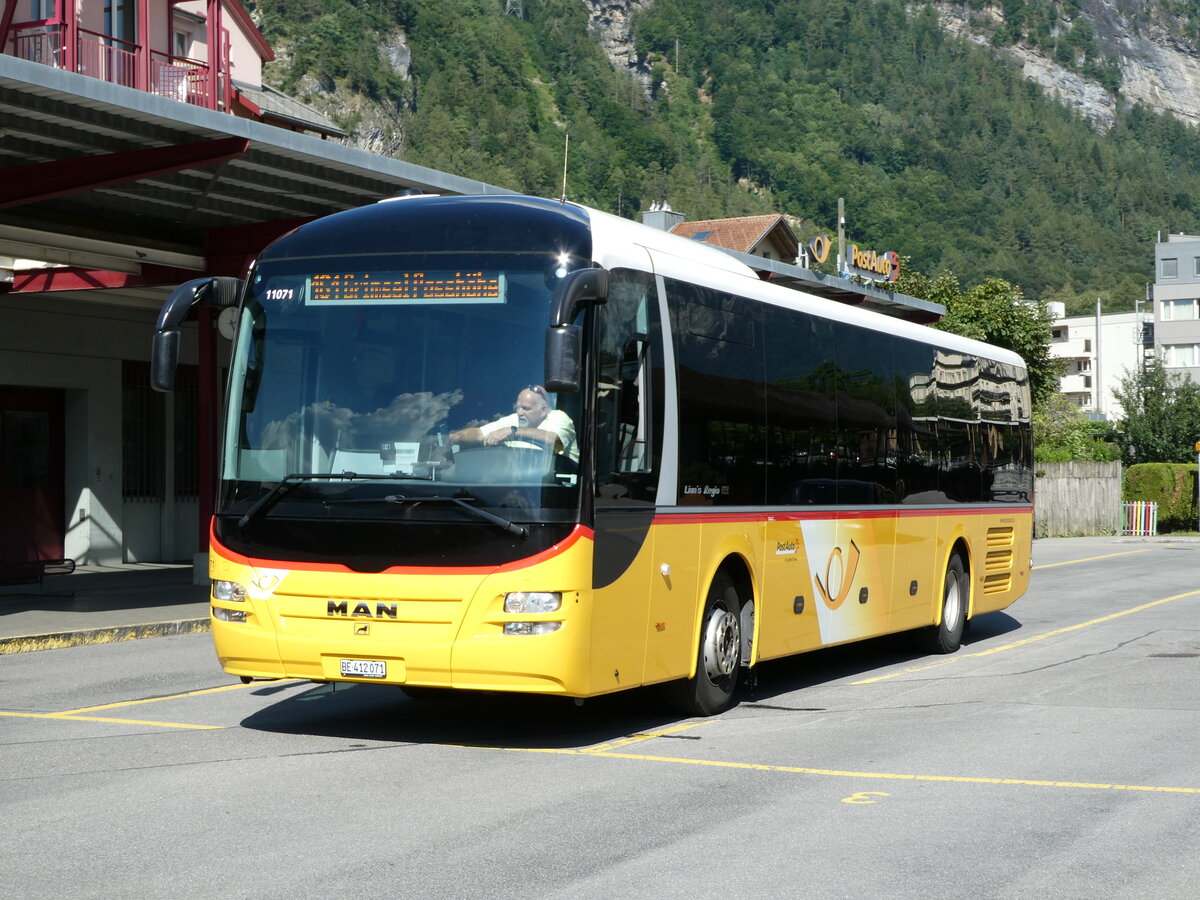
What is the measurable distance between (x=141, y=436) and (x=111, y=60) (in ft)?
29.3

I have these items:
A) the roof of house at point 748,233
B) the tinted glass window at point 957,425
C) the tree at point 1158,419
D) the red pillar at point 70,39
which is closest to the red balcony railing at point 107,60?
the red pillar at point 70,39

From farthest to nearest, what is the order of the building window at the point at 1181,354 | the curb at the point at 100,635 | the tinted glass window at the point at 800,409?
1. the building window at the point at 1181,354
2. the curb at the point at 100,635
3. the tinted glass window at the point at 800,409

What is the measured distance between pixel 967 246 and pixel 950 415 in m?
184

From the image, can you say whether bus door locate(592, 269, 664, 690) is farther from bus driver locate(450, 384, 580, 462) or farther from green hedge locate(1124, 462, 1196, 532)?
green hedge locate(1124, 462, 1196, 532)

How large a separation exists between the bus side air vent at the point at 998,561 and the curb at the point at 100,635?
7949 millimetres

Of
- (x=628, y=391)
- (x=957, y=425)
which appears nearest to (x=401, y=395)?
(x=628, y=391)

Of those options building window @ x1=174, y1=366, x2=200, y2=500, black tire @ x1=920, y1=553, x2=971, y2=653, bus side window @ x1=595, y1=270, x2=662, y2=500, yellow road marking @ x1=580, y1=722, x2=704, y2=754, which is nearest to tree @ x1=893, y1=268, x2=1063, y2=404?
building window @ x1=174, y1=366, x2=200, y2=500

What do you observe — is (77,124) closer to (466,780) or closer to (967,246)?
(466,780)

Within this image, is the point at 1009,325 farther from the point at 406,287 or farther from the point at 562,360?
the point at 562,360

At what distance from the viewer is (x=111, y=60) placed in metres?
29.9

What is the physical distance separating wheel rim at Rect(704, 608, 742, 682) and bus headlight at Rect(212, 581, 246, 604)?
2995 mm

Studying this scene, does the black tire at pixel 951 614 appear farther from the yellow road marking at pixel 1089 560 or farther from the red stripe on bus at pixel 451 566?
the yellow road marking at pixel 1089 560

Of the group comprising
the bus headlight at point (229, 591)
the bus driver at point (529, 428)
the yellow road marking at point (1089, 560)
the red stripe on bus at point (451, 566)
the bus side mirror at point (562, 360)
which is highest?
the bus side mirror at point (562, 360)

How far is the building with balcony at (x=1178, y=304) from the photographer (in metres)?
114
